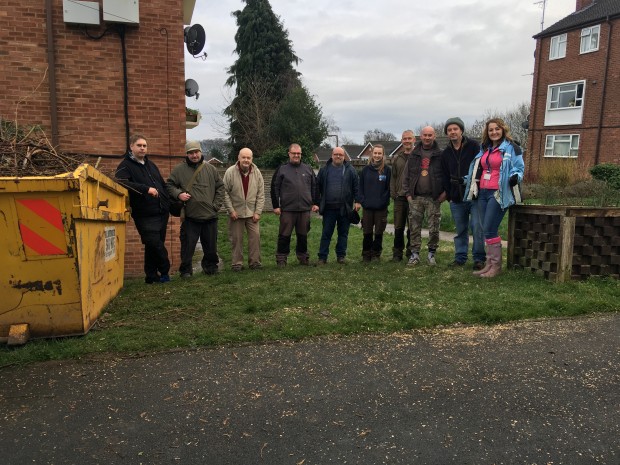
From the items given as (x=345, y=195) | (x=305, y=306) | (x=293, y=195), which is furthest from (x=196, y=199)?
(x=305, y=306)

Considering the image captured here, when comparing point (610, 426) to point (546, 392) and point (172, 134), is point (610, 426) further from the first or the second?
point (172, 134)

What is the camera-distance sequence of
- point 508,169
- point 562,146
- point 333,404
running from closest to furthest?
1. point 333,404
2. point 508,169
3. point 562,146

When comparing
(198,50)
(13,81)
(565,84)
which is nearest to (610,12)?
(565,84)

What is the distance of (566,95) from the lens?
28.5 m

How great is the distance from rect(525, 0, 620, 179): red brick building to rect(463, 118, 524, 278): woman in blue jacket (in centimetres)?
2032

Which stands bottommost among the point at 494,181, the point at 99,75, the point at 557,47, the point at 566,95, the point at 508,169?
the point at 494,181

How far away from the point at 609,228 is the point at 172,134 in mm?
6213

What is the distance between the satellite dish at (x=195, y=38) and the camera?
9234mm

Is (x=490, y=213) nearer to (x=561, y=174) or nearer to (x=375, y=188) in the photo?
(x=375, y=188)

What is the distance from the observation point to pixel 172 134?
7418 millimetres

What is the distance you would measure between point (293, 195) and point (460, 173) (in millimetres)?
2399

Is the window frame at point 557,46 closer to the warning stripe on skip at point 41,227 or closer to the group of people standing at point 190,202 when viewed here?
the group of people standing at point 190,202

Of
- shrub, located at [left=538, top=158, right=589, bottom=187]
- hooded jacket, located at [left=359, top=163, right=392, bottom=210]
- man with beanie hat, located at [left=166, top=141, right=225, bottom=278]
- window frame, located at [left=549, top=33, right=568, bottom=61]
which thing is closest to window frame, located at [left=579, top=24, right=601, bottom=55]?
window frame, located at [left=549, top=33, right=568, bottom=61]

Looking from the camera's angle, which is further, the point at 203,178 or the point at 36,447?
the point at 203,178
